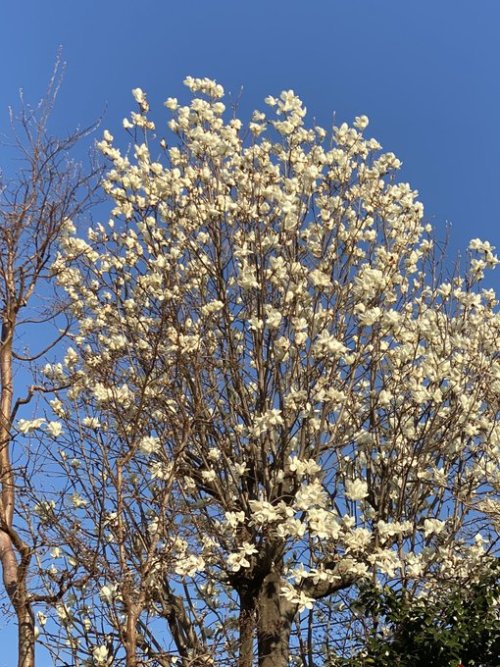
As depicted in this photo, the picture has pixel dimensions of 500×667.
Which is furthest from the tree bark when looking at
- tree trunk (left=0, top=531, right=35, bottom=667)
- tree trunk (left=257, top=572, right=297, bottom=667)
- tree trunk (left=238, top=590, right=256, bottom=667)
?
tree trunk (left=257, top=572, right=297, bottom=667)

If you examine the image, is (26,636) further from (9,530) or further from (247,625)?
(247,625)

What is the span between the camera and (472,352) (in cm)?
836

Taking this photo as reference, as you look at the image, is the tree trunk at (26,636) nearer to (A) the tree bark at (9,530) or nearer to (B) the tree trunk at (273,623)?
(A) the tree bark at (9,530)

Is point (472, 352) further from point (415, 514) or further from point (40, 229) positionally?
point (40, 229)

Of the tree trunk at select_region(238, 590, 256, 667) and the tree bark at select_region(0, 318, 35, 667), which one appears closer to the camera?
the tree bark at select_region(0, 318, 35, 667)

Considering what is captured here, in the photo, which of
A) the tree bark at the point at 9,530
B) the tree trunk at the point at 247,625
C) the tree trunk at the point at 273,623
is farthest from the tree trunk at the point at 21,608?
the tree trunk at the point at 273,623

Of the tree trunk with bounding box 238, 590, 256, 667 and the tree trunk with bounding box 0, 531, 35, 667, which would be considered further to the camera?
the tree trunk with bounding box 238, 590, 256, 667

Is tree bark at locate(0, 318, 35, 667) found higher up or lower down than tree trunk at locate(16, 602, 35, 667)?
higher up

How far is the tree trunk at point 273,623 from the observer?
6.77 m

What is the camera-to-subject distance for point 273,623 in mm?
6910

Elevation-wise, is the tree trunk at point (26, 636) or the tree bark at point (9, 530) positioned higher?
the tree bark at point (9, 530)

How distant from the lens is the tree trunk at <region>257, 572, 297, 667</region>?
677 centimetres

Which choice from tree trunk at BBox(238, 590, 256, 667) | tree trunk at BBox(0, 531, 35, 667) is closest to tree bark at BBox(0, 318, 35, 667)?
tree trunk at BBox(0, 531, 35, 667)

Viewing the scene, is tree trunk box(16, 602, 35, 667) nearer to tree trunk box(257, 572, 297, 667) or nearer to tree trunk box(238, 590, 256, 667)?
tree trunk box(238, 590, 256, 667)
